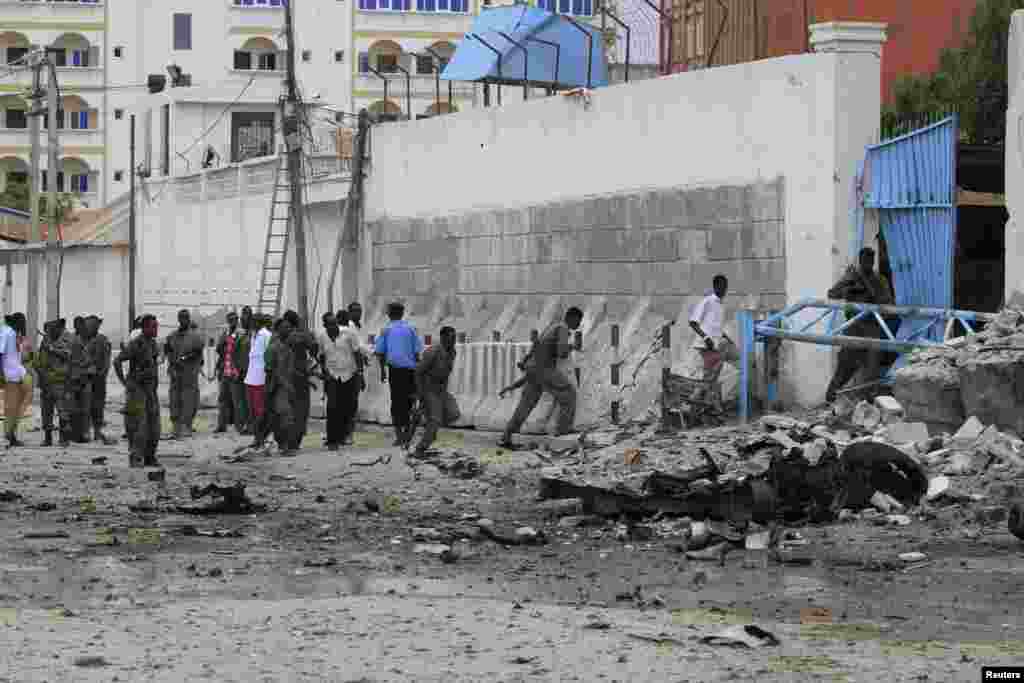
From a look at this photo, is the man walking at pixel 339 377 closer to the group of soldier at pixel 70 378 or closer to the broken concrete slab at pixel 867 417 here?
the group of soldier at pixel 70 378

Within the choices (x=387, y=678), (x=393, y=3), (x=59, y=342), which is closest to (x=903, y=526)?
(x=387, y=678)

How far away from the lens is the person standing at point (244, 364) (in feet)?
79.0

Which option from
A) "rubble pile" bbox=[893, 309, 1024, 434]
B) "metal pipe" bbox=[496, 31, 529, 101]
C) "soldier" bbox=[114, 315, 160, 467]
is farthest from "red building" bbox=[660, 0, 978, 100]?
"soldier" bbox=[114, 315, 160, 467]

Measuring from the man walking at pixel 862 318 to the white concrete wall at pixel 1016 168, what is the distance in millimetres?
1217

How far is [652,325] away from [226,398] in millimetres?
5575

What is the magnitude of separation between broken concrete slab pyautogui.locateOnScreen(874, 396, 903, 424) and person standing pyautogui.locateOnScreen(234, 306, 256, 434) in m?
8.97

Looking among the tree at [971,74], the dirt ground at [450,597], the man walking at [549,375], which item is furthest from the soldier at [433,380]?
the tree at [971,74]

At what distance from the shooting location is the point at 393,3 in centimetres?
8700

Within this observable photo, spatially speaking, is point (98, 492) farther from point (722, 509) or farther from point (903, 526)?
point (903, 526)

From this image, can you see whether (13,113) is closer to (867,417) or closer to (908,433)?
(867,417)

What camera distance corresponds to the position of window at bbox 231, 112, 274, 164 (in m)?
53.1

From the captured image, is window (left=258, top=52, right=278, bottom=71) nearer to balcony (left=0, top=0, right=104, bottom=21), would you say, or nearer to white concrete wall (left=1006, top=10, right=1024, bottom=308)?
balcony (left=0, top=0, right=104, bottom=21)

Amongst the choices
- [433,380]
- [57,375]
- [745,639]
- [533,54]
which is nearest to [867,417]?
[433,380]

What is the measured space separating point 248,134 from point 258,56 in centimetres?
3553
